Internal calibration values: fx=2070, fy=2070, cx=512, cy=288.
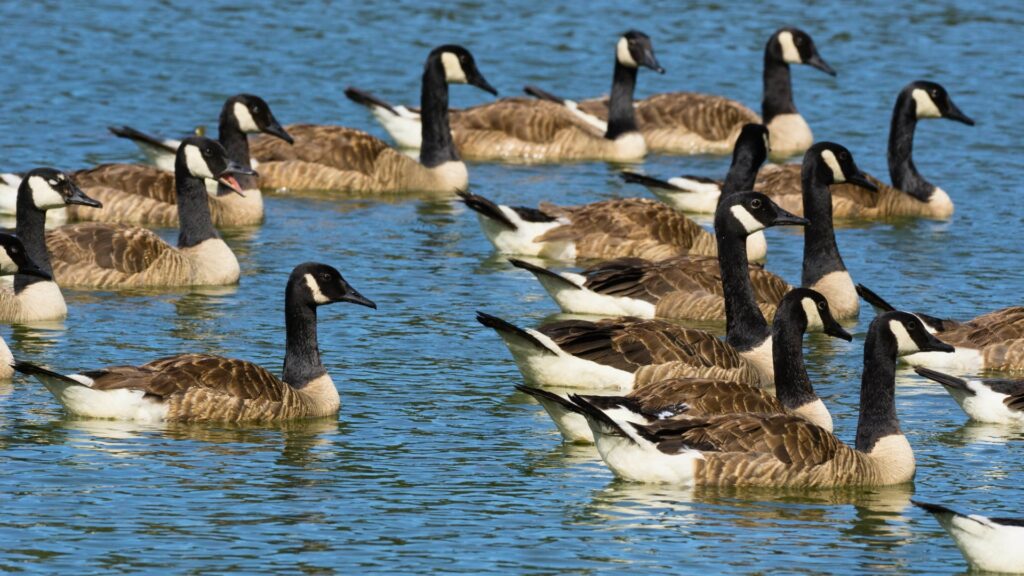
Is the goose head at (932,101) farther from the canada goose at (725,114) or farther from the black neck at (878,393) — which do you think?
the black neck at (878,393)

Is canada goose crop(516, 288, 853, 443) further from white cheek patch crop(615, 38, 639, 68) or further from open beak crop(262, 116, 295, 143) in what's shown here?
white cheek patch crop(615, 38, 639, 68)

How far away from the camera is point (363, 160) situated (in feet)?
85.2

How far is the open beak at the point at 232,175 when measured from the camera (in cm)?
2088

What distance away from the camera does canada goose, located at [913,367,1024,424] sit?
49.8 feet

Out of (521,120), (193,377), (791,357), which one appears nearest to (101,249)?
(193,377)

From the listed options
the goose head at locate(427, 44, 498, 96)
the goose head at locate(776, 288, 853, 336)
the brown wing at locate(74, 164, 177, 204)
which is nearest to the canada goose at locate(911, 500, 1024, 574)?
the goose head at locate(776, 288, 853, 336)

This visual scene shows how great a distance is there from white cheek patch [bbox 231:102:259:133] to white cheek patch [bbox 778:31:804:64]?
361 inches

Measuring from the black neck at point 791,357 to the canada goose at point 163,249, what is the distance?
724 centimetres

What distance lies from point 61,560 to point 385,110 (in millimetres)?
17482

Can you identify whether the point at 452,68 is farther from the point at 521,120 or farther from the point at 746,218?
the point at 746,218

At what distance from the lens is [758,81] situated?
34.0m

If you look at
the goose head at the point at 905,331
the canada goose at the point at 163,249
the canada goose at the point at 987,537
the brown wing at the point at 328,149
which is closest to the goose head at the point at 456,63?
the brown wing at the point at 328,149

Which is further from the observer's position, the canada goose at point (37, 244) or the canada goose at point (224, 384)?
the canada goose at point (37, 244)

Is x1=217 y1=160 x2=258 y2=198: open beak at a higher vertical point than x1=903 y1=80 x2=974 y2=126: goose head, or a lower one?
lower
